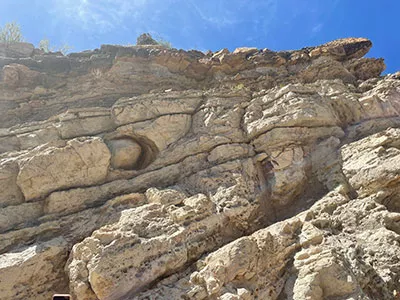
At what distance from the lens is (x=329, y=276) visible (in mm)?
6328

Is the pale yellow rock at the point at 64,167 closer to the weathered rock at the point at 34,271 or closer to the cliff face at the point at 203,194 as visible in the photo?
the cliff face at the point at 203,194

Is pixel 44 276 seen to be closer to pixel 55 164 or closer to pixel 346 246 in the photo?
pixel 55 164

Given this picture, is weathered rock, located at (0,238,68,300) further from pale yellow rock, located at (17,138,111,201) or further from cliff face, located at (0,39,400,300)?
pale yellow rock, located at (17,138,111,201)

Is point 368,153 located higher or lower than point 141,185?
lower

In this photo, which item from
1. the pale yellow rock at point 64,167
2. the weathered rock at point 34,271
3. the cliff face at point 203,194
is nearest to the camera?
the cliff face at point 203,194

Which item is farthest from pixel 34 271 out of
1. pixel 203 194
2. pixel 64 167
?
pixel 203 194

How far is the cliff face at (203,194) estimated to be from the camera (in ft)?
22.1

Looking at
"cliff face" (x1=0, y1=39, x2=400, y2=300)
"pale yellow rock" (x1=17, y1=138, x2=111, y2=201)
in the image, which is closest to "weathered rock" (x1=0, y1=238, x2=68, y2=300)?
"cliff face" (x1=0, y1=39, x2=400, y2=300)

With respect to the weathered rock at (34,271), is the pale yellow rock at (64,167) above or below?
above

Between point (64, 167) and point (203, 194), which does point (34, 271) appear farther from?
point (203, 194)

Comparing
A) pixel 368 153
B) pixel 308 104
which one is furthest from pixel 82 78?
pixel 368 153

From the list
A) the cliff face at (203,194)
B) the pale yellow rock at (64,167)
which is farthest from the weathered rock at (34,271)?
the pale yellow rock at (64,167)

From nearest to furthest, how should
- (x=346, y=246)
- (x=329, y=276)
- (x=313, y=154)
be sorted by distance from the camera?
(x=329, y=276), (x=346, y=246), (x=313, y=154)

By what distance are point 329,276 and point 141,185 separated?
6.16 m
